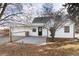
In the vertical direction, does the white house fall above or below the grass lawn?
above

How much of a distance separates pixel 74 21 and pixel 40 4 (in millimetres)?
441

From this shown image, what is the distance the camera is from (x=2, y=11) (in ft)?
7.29

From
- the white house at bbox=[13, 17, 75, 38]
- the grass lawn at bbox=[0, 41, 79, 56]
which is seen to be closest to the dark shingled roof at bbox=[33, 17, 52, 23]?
the white house at bbox=[13, 17, 75, 38]

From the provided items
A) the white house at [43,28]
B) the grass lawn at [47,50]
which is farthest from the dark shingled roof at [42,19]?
the grass lawn at [47,50]

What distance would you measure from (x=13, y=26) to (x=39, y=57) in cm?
48

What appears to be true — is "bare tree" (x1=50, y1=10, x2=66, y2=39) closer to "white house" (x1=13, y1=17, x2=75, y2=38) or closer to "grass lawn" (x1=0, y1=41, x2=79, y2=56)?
"white house" (x1=13, y1=17, x2=75, y2=38)

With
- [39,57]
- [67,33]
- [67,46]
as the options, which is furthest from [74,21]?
[39,57]

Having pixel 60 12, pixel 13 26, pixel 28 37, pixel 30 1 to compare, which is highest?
pixel 30 1

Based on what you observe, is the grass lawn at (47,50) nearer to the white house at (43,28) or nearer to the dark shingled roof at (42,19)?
the white house at (43,28)

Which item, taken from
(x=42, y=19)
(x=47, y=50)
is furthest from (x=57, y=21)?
(x=47, y=50)

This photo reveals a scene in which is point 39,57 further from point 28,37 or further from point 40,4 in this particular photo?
point 40,4

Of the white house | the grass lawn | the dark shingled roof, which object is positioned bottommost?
the grass lawn

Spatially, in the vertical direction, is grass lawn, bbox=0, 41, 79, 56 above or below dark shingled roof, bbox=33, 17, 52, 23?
below

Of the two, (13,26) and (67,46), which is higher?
(13,26)
